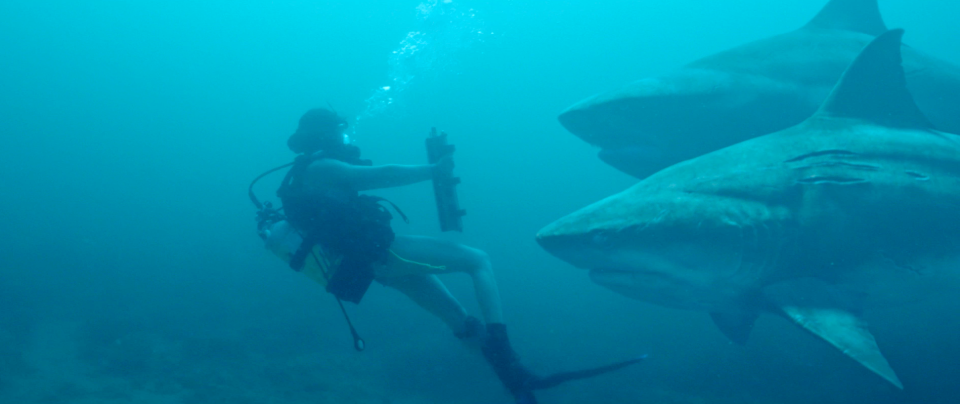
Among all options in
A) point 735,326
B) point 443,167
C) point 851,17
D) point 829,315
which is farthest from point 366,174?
point 851,17

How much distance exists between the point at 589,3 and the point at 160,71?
94.5 meters

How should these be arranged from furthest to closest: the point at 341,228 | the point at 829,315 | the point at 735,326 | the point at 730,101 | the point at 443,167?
the point at 730,101
the point at 735,326
the point at 443,167
the point at 341,228
the point at 829,315

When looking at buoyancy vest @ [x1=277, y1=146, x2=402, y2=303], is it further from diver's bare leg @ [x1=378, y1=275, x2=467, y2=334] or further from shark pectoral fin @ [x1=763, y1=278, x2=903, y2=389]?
shark pectoral fin @ [x1=763, y1=278, x2=903, y2=389]

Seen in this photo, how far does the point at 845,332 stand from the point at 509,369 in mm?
2114

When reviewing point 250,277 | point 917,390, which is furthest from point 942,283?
point 250,277

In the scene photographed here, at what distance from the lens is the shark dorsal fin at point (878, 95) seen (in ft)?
11.5

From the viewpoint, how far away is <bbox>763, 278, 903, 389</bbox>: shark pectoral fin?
8.44ft

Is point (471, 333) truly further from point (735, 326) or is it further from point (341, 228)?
point (735, 326)

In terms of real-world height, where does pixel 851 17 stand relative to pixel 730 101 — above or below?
below

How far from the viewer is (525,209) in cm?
5959

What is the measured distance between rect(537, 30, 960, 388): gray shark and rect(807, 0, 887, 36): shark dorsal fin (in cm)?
288

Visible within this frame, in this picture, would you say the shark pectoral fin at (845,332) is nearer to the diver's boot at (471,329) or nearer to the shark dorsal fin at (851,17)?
the diver's boot at (471,329)

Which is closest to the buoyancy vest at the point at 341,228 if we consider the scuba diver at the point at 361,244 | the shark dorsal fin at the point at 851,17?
the scuba diver at the point at 361,244

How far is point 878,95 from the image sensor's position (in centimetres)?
355
